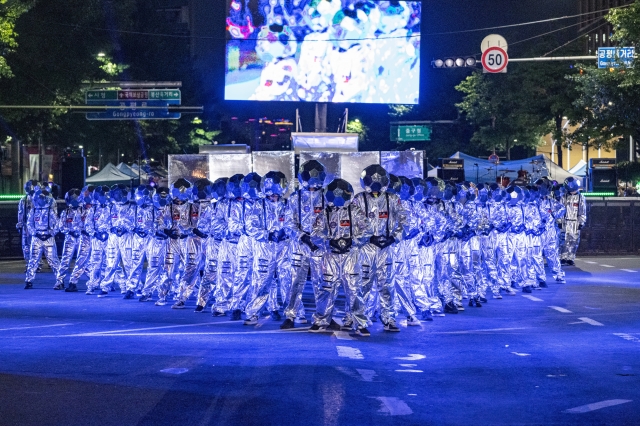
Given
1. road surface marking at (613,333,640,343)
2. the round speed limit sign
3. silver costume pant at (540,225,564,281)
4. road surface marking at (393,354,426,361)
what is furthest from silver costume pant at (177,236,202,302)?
the round speed limit sign

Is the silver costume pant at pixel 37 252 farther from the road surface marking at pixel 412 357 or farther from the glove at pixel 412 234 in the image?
the road surface marking at pixel 412 357

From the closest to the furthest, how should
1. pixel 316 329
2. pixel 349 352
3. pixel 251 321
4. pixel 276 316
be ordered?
1. pixel 349 352
2. pixel 316 329
3. pixel 251 321
4. pixel 276 316

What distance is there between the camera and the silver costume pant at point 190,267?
49.2 ft

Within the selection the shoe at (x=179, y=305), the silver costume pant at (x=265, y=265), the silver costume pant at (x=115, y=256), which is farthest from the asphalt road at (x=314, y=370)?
the silver costume pant at (x=115, y=256)

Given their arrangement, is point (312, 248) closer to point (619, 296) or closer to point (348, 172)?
point (619, 296)

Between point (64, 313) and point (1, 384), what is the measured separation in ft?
19.3

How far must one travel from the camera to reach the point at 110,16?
35.8m

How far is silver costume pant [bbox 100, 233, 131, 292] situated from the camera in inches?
684

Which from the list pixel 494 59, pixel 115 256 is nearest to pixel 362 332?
pixel 115 256

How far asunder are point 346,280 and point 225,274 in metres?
2.70

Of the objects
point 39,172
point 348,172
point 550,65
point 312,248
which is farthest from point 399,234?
point 550,65

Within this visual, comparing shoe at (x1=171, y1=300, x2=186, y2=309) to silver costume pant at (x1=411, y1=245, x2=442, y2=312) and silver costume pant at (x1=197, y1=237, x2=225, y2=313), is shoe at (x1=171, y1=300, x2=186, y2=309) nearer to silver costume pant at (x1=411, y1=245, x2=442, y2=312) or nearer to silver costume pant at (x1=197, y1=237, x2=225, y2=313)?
silver costume pant at (x1=197, y1=237, x2=225, y2=313)

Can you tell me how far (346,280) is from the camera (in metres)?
11.9

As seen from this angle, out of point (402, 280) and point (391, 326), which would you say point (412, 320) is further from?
point (391, 326)
